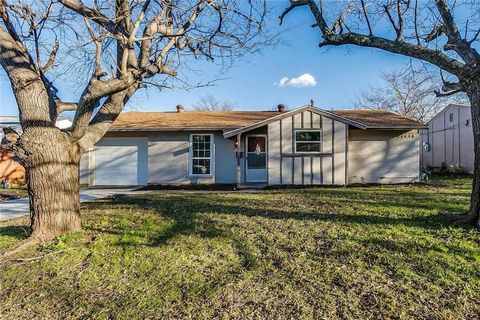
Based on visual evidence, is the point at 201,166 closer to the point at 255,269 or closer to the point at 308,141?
the point at 308,141

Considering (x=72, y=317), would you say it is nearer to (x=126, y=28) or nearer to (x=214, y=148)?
(x=126, y=28)

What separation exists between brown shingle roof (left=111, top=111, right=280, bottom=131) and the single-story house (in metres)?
0.04

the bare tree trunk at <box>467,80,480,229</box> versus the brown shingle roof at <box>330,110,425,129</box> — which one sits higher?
the brown shingle roof at <box>330,110,425,129</box>

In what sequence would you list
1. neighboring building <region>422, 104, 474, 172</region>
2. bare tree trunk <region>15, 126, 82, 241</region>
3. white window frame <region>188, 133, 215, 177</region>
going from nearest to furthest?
bare tree trunk <region>15, 126, 82, 241</region>, white window frame <region>188, 133, 215, 177</region>, neighboring building <region>422, 104, 474, 172</region>

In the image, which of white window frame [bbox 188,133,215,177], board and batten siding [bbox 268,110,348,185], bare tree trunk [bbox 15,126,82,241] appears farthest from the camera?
white window frame [bbox 188,133,215,177]

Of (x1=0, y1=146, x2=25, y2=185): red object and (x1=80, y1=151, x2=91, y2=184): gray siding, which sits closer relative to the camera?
(x1=80, y1=151, x2=91, y2=184): gray siding

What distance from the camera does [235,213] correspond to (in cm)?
641

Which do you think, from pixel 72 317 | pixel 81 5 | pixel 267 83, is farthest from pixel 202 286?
pixel 267 83

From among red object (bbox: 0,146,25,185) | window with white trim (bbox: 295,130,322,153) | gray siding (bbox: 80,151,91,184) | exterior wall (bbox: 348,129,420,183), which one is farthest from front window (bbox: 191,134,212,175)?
red object (bbox: 0,146,25,185)

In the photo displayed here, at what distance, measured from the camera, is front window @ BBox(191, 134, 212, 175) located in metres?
13.3

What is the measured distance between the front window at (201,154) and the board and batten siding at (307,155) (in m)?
2.89

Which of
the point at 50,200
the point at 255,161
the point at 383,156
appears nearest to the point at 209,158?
the point at 255,161

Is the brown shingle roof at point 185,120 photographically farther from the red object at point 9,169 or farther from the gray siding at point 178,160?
the red object at point 9,169

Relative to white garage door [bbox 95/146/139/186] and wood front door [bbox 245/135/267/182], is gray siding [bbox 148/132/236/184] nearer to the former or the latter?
wood front door [bbox 245/135/267/182]
